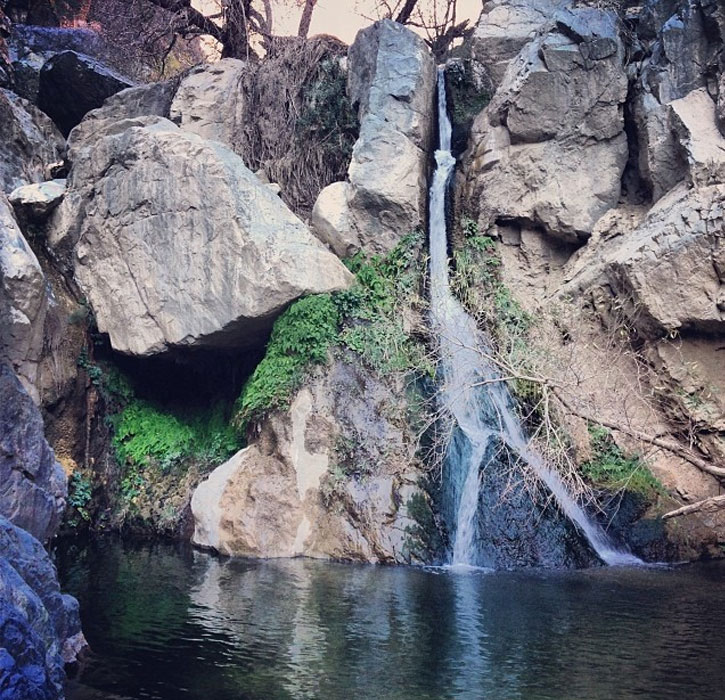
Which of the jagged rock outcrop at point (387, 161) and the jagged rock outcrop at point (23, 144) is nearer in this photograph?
the jagged rock outcrop at point (387, 161)

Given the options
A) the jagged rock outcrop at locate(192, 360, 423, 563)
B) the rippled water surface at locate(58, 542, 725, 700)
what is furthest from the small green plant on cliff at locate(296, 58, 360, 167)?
the rippled water surface at locate(58, 542, 725, 700)

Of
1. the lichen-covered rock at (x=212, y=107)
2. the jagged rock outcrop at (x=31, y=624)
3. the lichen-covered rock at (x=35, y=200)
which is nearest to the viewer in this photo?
the jagged rock outcrop at (x=31, y=624)

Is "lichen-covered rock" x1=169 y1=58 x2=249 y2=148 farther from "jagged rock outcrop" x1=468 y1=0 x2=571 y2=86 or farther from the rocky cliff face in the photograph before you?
the rocky cliff face

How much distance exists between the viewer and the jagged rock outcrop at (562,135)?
1608cm

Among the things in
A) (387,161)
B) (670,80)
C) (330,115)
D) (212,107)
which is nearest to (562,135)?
(670,80)

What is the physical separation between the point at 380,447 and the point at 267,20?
1844 cm

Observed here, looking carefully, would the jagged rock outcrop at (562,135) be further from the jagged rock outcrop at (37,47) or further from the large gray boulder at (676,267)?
the jagged rock outcrop at (37,47)

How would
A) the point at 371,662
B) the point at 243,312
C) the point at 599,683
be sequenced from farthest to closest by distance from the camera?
the point at 243,312, the point at 371,662, the point at 599,683

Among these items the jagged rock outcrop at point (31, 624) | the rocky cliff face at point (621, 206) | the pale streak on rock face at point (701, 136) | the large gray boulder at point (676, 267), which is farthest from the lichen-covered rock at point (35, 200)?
the pale streak on rock face at point (701, 136)

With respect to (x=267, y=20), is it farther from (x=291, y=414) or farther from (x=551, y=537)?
(x=551, y=537)

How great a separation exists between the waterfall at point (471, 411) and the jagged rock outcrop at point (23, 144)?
8610 mm

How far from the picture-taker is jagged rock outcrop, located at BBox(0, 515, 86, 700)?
5.11m

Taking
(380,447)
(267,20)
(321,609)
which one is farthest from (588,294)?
(267,20)

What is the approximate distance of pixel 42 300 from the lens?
43.5 ft
